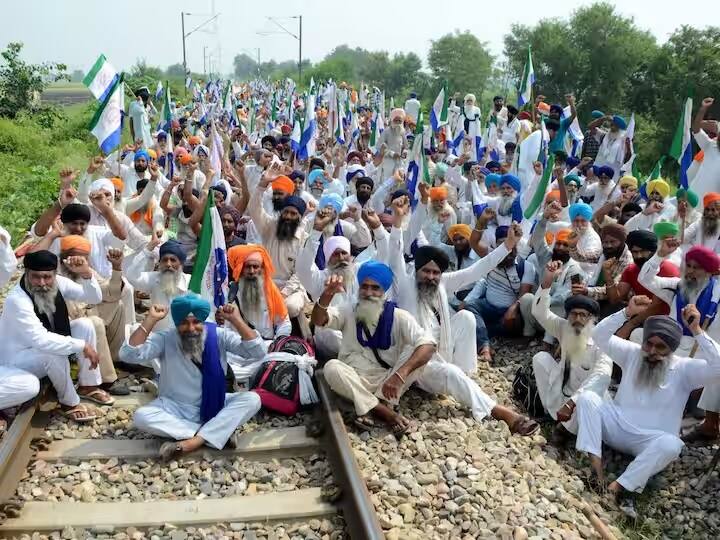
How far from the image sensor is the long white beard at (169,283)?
543 centimetres

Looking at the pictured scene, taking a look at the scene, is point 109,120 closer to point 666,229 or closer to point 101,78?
point 101,78

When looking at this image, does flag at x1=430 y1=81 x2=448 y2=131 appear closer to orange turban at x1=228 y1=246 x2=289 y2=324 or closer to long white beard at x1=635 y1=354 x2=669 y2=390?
orange turban at x1=228 y1=246 x2=289 y2=324

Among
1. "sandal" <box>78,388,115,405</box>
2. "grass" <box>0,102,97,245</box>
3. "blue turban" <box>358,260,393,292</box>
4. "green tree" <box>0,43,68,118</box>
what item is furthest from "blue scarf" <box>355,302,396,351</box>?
"green tree" <box>0,43,68,118</box>

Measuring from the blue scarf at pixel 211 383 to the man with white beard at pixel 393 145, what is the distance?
6795 millimetres

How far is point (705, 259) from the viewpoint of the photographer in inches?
195

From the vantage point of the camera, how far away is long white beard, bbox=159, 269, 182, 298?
5434 mm

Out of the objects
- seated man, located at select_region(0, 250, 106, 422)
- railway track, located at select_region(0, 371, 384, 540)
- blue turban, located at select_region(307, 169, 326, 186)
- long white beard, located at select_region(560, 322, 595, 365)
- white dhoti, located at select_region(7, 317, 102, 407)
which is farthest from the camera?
blue turban, located at select_region(307, 169, 326, 186)

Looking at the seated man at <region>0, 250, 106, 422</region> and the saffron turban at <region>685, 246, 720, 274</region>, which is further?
the saffron turban at <region>685, 246, 720, 274</region>

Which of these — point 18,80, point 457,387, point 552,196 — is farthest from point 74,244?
point 18,80

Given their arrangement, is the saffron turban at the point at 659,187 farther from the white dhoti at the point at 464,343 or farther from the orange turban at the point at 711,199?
the white dhoti at the point at 464,343

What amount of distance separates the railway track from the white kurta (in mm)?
149

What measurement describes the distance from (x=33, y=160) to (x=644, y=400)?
17.1m

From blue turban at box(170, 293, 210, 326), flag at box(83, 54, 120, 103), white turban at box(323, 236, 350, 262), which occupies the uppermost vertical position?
flag at box(83, 54, 120, 103)

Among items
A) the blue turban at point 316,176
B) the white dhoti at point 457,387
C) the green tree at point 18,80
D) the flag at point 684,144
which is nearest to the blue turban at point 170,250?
the white dhoti at point 457,387
